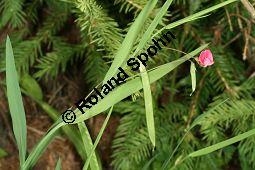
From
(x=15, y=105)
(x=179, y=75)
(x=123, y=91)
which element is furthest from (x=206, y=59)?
(x=179, y=75)

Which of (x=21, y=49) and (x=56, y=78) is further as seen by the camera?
(x=56, y=78)

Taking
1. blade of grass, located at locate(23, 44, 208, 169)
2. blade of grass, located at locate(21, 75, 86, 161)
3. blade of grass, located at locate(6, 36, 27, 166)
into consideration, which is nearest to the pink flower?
blade of grass, located at locate(23, 44, 208, 169)

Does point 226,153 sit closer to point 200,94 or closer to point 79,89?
point 200,94

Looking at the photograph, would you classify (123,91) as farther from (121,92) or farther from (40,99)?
(40,99)

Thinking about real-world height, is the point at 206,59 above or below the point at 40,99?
below

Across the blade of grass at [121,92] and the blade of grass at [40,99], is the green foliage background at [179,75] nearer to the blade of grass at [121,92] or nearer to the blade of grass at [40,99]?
the blade of grass at [40,99]

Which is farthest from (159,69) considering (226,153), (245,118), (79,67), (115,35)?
(79,67)

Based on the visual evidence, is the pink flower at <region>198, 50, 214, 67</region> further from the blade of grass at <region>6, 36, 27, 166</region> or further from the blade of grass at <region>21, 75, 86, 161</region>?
the blade of grass at <region>21, 75, 86, 161</region>

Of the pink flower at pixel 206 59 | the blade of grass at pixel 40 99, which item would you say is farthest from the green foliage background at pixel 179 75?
the pink flower at pixel 206 59
